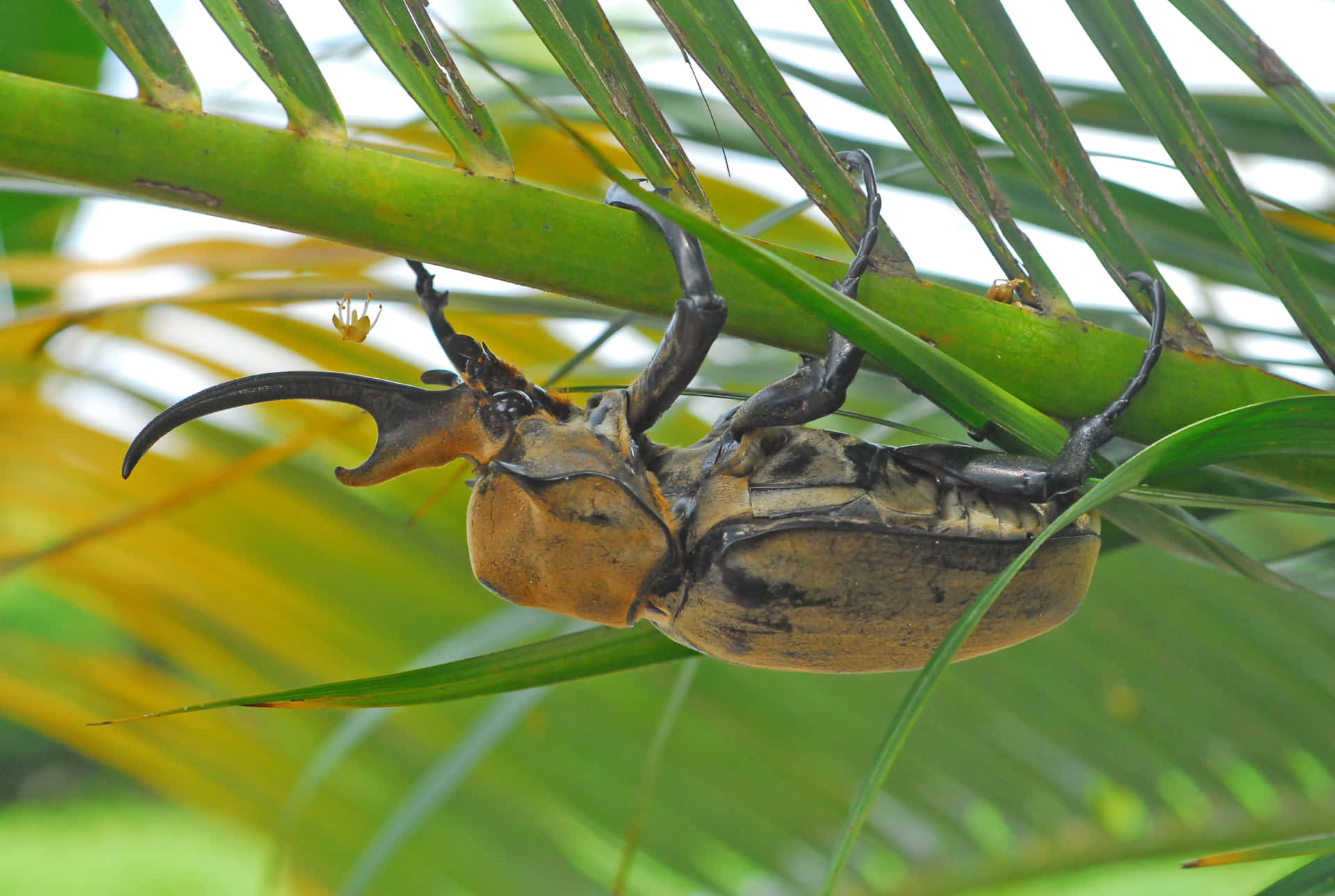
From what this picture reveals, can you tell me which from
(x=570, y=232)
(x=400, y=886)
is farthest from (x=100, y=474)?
(x=570, y=232)

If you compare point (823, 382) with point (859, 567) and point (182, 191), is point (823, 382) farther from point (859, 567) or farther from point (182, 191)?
point (182, 191)

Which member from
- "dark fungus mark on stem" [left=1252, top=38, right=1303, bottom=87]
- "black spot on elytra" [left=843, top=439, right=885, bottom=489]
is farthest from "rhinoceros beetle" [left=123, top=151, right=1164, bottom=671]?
"dark fungus mark on stem" [left=1252, top=38, right=1303, bottom=87]

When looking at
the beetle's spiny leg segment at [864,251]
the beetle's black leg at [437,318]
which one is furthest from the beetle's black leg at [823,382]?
the beetle's black leg at [437,318]

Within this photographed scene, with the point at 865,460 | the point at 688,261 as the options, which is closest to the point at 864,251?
the point at 688,261

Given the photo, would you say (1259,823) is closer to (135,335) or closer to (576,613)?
(576,613)

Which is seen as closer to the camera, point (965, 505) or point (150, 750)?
point (965, 505)

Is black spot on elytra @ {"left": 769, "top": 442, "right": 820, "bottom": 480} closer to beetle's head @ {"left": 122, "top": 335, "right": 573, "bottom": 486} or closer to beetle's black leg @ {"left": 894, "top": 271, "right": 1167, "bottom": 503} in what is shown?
beetle's black leg @ {"left": 894, "top": 271, "right": 1167, "bottom": 503}
